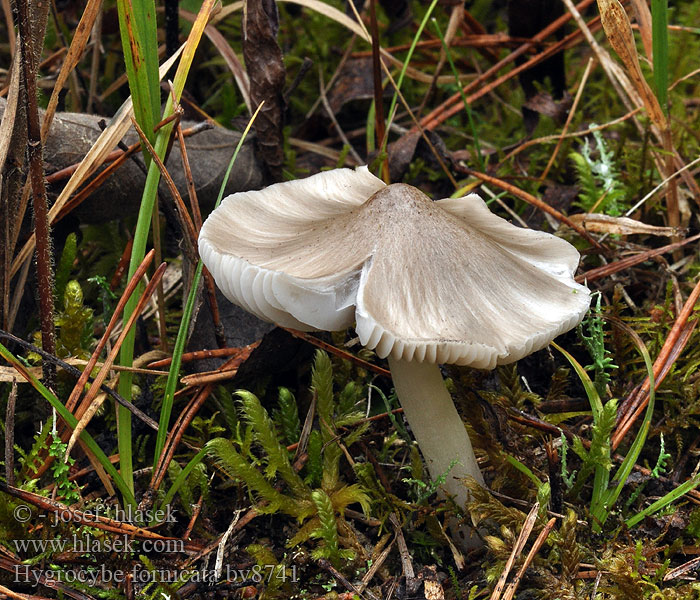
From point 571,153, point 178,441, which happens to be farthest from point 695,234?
point 178,441

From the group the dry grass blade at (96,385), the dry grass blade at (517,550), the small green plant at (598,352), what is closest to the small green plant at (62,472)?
the dry grass blade at (96,385)

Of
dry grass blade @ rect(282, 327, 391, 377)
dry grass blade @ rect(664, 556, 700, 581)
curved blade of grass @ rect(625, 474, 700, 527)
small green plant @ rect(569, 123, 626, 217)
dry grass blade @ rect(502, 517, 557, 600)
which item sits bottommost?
dry grass blade @ rect(664, 556, 700, 581)

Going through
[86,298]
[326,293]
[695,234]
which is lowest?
[86,298]

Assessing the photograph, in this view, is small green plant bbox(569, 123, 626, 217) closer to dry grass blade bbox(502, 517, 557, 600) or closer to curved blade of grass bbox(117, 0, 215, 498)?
dry grass blade bbox(502, 517, 557, 600)

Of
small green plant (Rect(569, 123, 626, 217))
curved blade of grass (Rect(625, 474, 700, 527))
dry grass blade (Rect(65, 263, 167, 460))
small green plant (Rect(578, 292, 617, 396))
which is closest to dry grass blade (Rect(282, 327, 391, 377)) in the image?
dry grass blade (Rect(65, 263, 167, 460))

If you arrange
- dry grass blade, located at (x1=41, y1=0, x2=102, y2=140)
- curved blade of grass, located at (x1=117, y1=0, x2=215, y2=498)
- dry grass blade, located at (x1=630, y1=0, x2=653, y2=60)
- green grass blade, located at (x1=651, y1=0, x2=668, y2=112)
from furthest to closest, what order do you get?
dry grass blade, located at (x1=630, y1=0, x2=653, y2=60)
green grass blade, located at (x1=651, y1=0, x2=668, y2=112)
dry grass blade, located at (x1=41, y1=0, x2=102, y2=140)
curved blade of grass, located at (x1=117, y1=0, x2=215, y2=498)

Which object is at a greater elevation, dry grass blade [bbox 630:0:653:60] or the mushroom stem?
dry grass blade [bbox 630:0:653:60]

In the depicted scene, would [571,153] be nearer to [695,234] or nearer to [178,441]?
[695,234]
